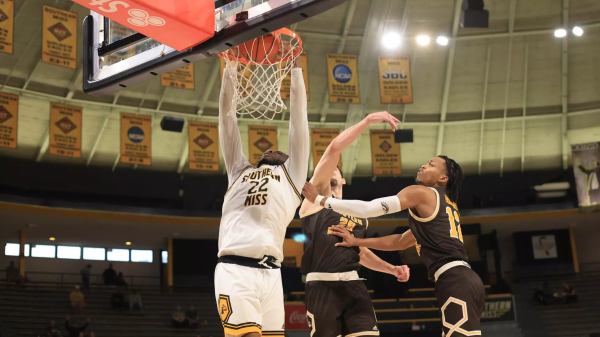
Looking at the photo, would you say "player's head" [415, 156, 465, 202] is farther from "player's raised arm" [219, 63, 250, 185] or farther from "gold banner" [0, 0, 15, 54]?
"gold banner" [0, 0, 15, 54]

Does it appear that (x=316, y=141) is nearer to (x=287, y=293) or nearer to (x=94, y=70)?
(x=287, y=293)

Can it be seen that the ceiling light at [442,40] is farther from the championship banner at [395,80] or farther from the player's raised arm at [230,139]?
the player's raised arm at [230,139]

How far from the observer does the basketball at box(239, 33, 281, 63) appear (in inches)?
218

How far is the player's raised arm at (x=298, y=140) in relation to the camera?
17.1 feet

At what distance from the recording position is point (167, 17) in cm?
461

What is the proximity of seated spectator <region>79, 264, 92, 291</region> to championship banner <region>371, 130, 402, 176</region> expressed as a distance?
10882 millimetres

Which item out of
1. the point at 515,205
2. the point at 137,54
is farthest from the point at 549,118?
the point at 137,54

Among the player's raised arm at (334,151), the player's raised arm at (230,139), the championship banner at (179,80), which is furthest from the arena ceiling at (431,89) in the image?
the player's raised arm at (230,139)

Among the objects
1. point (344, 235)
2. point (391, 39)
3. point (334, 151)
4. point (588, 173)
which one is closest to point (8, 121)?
point (391, 39)

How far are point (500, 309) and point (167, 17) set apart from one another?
20.0 m

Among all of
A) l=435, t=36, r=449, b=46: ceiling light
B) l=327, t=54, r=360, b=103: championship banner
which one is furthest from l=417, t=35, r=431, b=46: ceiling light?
l=327, t=54, r=360, b=103: championship banner

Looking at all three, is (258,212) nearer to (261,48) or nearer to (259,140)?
(261,48)

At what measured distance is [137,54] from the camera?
530cm

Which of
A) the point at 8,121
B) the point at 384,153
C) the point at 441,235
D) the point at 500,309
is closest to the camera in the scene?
the point at 441,235
